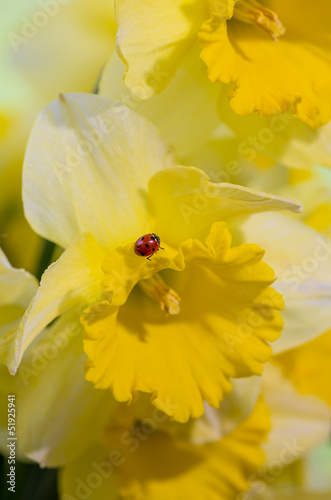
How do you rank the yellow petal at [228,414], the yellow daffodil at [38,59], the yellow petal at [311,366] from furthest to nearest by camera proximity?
the yellow petal at [311,366], the yellow petal at [228,414], the yellow daffodil at [38,59]

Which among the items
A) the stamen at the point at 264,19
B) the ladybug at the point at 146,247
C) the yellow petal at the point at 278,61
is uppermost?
the stamen at the point at 264,19

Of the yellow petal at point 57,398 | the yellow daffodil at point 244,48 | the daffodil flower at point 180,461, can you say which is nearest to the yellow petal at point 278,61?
the yellow daffodil at point 244,48

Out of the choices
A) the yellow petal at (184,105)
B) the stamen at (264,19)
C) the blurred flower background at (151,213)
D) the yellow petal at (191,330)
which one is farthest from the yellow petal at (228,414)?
the stamen at (264,19)

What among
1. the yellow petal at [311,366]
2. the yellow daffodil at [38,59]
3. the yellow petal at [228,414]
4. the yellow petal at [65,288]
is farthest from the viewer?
the yellow petal at [311,366]

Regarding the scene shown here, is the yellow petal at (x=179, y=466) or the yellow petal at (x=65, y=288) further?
the yellow petal at (x=179, y=466)

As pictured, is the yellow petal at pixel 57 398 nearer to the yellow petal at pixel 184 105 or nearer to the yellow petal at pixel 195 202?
the yellow petal at pixel 195 202

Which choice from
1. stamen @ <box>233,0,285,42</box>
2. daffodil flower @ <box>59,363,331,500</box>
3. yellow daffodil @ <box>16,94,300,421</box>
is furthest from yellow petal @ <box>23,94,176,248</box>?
daffodil flower @ <box>59,363,331,500</box>

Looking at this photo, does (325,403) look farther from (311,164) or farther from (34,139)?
(34,139)

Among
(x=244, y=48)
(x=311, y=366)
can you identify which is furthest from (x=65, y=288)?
(x=311, y=366)

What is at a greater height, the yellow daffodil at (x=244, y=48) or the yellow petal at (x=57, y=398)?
the yellow daffodil at (x=244, y=48)
